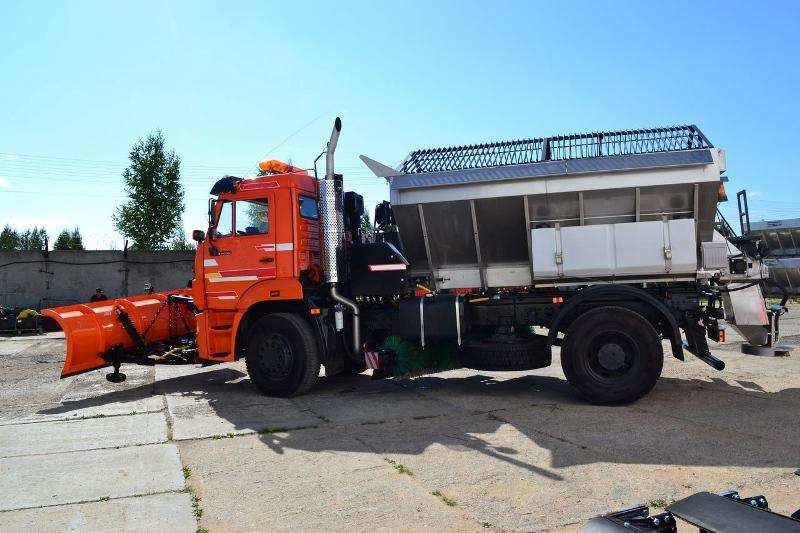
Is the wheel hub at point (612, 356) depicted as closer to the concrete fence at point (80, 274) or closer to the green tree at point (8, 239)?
the concrete fence at point (80, 274)

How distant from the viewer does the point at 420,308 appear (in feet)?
24.6

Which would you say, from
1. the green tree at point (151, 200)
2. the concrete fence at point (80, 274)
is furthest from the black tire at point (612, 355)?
the green tree at point (151, 200)

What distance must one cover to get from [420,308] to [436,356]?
89 cm

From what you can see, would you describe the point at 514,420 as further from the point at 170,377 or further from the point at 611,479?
the point at 170,377

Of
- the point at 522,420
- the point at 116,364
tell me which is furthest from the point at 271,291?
the point at 522,420

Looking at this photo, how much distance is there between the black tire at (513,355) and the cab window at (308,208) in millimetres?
2885

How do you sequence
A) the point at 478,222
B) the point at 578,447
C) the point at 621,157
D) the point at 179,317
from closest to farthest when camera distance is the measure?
the point at 578,447
the point at 621,157
the point at 478,222
the point at 179,317

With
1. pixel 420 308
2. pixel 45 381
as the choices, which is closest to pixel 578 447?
pixel 420 308

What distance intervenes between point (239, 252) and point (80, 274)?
1742cm

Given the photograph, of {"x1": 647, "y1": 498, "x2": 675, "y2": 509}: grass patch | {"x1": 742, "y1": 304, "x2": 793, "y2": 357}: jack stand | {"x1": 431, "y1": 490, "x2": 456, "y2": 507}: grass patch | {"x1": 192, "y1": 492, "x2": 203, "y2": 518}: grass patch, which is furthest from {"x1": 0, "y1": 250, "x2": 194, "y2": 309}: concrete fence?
{"x1": 647, "y1": 498, "x2": 675, "y2": 509}: grass patch

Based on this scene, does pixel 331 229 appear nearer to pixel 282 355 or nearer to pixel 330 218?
pixel 330 218

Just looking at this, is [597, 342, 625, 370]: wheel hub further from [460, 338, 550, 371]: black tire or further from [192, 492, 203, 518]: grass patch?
[192, 492, 203, 518]: grass patch

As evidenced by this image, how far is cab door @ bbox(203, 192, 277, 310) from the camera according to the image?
7.72 m

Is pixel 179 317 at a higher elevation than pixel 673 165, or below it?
below
